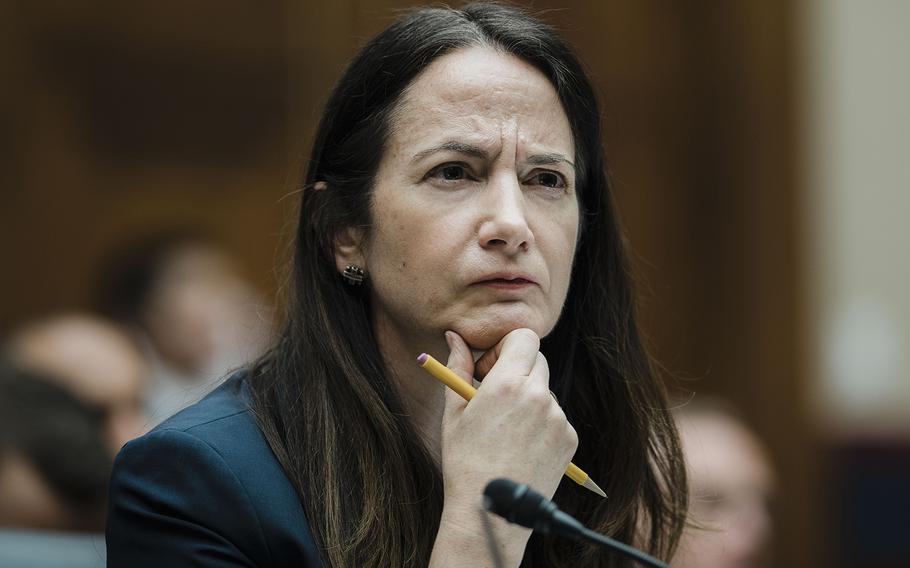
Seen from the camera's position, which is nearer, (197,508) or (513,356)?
(197,508)

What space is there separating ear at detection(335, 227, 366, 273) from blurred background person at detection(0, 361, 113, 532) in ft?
3.24

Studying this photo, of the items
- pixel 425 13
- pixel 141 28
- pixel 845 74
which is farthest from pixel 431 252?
pixel 845 74

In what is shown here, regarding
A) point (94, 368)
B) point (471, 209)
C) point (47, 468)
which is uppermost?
point (471, 209)

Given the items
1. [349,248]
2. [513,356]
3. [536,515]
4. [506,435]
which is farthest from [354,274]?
[536,515]

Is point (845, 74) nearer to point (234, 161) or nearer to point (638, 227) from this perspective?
point (638, 227)

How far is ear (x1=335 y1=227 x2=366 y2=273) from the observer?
8.28ft

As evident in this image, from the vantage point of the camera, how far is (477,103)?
2.43 metres

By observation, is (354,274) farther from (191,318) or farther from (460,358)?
(191,318)

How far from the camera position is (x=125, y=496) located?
7.02 ft

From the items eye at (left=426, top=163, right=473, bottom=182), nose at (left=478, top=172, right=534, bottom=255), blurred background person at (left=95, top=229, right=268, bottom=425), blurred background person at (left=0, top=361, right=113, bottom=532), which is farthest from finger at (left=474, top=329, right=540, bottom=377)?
blurred background person at (left=95, top=229, right=268, bottom=425)

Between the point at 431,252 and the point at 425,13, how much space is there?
50 cm

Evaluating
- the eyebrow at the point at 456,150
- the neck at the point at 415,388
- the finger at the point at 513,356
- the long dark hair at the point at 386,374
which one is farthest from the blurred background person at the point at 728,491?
the eyebrow at the point at 456,150

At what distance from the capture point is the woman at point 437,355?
2141mm

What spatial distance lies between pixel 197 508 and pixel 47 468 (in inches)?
45.8
